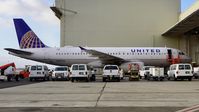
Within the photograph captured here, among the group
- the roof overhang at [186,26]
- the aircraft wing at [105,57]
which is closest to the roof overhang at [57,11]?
the aircraft wing at [105,57]

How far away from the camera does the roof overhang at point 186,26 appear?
45281 millimetres

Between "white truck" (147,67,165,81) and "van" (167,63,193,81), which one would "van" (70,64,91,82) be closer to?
"white truck" (147,67,165,81)

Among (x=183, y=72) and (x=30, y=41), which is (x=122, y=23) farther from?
(x=183, y=72)

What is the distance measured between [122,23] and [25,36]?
15178 mm

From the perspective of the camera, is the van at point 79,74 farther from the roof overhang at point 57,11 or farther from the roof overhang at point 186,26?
the roof overhang at point 57,11

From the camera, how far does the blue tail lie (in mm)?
52394

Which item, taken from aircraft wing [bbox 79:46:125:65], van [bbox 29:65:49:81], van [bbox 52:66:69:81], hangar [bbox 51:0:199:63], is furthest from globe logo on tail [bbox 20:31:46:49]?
van [bbox 52:66:69:81]

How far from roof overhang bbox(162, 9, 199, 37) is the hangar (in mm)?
183

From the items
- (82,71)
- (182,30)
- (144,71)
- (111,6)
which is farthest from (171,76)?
(111,6)

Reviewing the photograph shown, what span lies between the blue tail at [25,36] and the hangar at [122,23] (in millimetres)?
6068

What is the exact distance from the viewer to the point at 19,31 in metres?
53.3

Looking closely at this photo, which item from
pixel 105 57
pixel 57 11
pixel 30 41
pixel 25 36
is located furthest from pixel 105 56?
pixel 57 11

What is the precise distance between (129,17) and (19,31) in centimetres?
1701

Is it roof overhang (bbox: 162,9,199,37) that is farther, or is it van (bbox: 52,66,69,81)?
roof overhang (bbox: 162,9,199,37)
